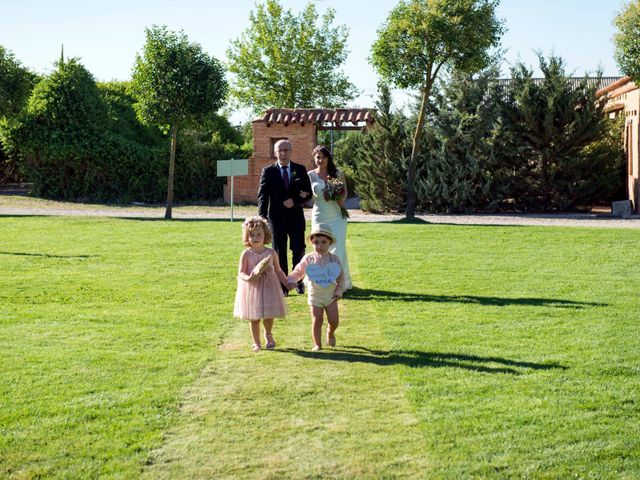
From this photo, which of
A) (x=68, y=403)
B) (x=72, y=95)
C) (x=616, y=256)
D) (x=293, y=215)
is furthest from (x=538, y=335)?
(x=72, y=95)

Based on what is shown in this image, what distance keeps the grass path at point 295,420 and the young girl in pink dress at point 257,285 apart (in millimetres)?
327

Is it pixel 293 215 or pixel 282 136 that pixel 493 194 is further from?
pixel 293 215

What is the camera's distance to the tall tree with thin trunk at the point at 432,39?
2483cm

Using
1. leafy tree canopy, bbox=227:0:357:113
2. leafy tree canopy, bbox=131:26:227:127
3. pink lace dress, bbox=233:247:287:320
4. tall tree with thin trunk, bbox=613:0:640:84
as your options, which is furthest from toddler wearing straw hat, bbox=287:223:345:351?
leafy tree canopy, bbox=227:0:357:113

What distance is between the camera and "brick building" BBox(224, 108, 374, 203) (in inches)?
1294

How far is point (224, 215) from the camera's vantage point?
2919cm

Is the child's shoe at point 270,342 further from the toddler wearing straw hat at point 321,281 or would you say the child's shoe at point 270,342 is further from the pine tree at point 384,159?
the pine tree at point 384,159

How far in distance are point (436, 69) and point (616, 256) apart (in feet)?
35.9

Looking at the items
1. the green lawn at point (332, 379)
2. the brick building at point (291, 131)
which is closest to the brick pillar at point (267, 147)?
the brick building at point (291, 131)

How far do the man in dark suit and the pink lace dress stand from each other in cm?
290

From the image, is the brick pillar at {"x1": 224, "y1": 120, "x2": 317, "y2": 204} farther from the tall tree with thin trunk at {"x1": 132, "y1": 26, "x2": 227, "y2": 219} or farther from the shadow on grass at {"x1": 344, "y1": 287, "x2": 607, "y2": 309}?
the shadow on grass at {"x1": 344, "y1": 287, "x2": 607, "y2": 309}

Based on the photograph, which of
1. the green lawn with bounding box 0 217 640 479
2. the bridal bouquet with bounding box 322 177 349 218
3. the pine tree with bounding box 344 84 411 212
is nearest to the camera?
the green lawn with bounding box 0 217 640 479

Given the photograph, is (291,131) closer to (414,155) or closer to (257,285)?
(414,155)

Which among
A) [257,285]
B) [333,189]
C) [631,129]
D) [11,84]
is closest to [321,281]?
[257,285]
